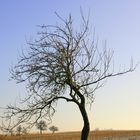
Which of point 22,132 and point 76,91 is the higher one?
point 76,91

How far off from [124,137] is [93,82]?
117 feet

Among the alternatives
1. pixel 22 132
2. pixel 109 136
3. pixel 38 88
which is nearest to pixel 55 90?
pixel 38 88

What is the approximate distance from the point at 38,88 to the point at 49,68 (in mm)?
1265

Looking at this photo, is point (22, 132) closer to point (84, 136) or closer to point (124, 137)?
point (84, 136)

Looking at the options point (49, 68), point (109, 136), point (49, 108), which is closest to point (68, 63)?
point (49, 68)

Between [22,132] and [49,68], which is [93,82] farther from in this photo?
[22,132]

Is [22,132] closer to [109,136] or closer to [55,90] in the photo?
[55,90]

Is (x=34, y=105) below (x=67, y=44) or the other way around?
below

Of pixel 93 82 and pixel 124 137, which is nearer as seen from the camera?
pixel 93 82

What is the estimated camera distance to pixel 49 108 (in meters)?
26.4

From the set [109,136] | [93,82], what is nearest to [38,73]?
[93,82]

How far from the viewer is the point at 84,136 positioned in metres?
25.8

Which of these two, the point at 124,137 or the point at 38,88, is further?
the point at 124,137

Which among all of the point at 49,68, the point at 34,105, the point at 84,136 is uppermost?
the point at 49,68
